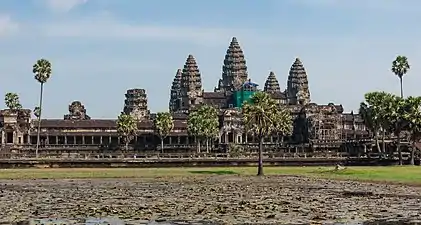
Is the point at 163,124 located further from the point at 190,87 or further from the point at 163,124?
the point at 190,87

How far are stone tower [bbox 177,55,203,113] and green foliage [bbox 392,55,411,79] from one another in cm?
8062

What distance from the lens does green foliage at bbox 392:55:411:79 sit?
11669 centimetres

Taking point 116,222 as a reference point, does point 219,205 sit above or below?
above

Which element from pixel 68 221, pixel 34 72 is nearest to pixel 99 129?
pixel 34 72

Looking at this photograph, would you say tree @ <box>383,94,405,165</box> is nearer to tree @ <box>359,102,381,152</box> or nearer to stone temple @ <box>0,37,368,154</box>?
tree @ <box>359,102,381,152</box>

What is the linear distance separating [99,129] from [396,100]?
70660 millimetres

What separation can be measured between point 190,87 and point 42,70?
84.4 metres

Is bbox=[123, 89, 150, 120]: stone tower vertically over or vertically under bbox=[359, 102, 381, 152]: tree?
over

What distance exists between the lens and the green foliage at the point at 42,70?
11350 centimetres

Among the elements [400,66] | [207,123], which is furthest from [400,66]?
[207,123]

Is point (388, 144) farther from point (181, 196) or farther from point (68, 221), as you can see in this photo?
point (68, 221)

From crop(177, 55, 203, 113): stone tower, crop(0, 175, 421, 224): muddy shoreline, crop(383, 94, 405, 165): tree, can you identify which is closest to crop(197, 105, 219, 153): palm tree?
crop(383, 94, 405, 165): tree

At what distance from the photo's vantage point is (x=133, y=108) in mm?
196375

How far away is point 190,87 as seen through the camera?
196 meters
